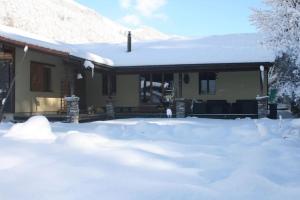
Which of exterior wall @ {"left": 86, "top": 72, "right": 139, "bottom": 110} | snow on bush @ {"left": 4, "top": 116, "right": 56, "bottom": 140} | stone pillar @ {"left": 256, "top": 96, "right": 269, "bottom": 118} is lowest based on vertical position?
snow on bush @ {"left": 4, "top": 116, "right": 56, "bottom": 140}

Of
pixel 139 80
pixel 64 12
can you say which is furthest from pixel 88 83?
pixel 64 12

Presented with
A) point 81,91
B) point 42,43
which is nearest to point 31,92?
point 42,43

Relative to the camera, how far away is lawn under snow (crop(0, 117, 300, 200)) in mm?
5500

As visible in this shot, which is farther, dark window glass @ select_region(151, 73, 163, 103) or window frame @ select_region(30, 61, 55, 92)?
dark window glass @ select_region(151, 73, 163, 103)

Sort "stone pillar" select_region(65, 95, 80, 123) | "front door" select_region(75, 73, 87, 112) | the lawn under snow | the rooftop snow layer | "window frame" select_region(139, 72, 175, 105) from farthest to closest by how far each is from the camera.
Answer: "window frame" select_region(139, 72, 175, 105)
"front door" select_region(75, 73, 87, 112)
the rooftop snow layer
"stone pillar" select_region(65, 95, 80, 123)
the lawn under snow

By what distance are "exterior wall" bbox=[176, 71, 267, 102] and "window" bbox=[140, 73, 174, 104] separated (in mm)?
1109

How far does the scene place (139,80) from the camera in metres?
22.7

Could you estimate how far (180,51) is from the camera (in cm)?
2244

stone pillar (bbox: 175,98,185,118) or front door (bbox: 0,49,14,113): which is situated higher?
front door (bbox: 0,49,14,113)

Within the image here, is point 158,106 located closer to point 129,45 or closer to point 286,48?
point 129,45

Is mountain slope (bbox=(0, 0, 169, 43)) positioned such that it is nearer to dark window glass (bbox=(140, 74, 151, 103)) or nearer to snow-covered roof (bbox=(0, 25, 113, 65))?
dark window glass (bbox=(140, 74, 151, 103))

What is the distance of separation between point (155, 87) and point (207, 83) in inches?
95.6

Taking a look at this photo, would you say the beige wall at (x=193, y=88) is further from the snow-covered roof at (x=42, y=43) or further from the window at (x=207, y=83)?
the snow-covered roof at (x=42, y=43)

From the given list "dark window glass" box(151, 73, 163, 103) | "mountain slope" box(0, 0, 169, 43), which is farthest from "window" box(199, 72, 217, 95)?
"mountain slope" box(0, 0, 169, 43)
